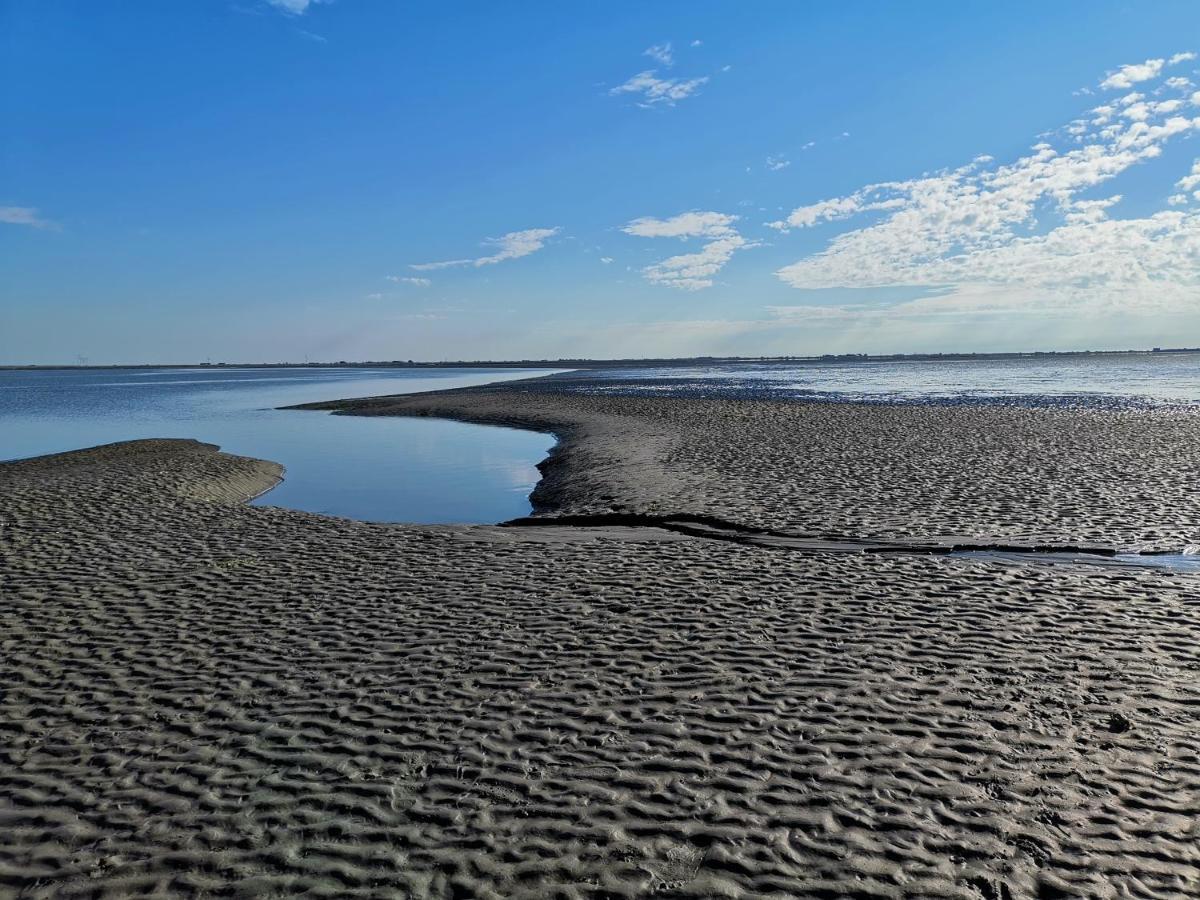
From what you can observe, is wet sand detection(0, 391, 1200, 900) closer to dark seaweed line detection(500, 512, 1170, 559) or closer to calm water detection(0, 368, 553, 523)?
dark seaweed line detection(500, 512, 1170, 559)

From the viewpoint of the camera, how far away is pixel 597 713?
854 centimetres

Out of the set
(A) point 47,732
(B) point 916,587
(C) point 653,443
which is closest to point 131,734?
(A) point 47,732

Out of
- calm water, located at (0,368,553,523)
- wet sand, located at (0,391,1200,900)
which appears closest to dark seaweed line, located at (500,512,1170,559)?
wet sand, located at (0,391,1200,900)

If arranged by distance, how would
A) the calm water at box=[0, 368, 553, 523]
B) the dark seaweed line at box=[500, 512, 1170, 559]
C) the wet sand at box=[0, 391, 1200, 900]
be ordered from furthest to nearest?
the calm water at box=[0, 368, 553, 523] < the dark seaweed line at box=[500, 512, 1170, 559] < the wet sand at box=[0, 391, 1200, 900]

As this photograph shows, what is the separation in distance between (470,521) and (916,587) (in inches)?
532

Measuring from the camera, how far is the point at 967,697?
8.62 metres

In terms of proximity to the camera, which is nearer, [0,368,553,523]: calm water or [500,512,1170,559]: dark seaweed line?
[500,512,1170,559]: dark seaweed line

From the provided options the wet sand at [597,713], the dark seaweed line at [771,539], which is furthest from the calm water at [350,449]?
the wet sand at [597,713]

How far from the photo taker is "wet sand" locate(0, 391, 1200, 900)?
19.8 feet

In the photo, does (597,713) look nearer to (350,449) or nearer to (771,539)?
(771,539)

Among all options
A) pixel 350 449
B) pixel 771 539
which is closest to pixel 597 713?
pixel 771 539

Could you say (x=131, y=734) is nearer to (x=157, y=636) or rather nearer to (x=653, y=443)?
(x=157, y=636)

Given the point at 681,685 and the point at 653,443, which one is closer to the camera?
the point at 681,685

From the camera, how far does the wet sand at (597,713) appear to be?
6047mm
